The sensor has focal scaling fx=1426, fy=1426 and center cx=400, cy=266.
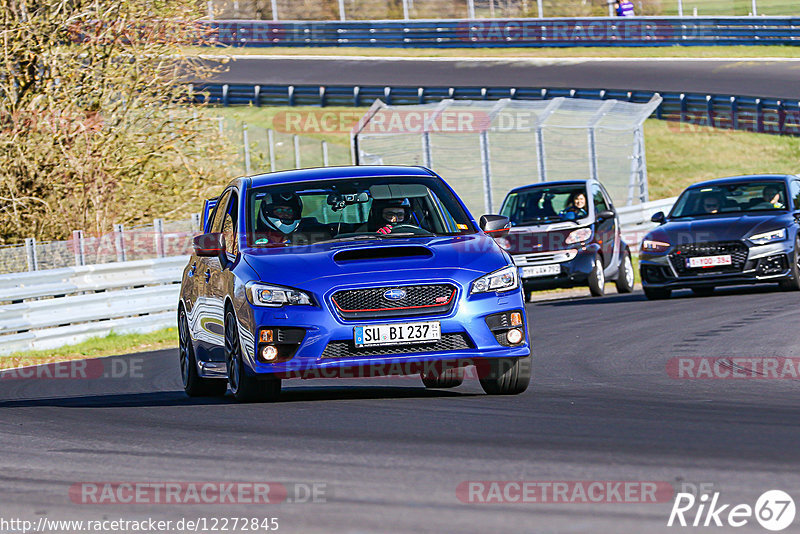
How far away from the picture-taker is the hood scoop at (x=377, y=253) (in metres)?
9.15

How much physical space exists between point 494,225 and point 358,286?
1528 millimetres

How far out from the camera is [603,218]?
69.3ft

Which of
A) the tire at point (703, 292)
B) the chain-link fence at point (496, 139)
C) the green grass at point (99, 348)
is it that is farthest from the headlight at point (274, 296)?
the chain-link fence at point (496, 139)

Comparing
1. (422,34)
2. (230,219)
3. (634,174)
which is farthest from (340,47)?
(230,219)

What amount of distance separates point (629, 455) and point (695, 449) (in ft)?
1.17

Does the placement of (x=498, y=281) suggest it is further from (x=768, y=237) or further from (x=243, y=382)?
(x=768, y=237)

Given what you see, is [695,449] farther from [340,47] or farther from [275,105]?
[340,47]

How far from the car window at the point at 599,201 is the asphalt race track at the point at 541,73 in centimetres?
1709

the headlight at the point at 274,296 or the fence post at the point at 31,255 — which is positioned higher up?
the headlight at the point at 274,296

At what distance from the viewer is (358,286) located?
885cm

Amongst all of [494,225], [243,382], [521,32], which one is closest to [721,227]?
[494,225]

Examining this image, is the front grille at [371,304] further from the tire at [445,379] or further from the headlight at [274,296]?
the tire at [445,379]

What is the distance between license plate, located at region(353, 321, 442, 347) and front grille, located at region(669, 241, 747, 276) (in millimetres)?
10164


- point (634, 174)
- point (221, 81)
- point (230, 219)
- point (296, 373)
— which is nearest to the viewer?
point (296, 373)
